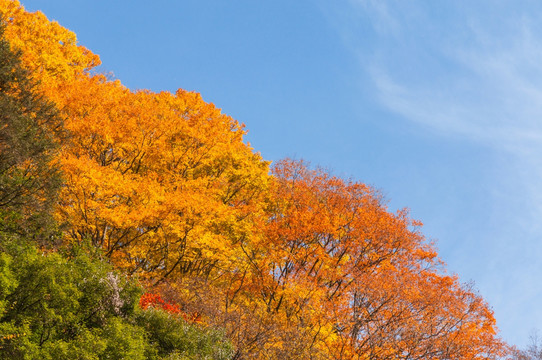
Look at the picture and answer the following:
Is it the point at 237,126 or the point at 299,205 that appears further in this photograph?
the point at 237,126

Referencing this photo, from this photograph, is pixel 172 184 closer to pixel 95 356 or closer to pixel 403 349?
pixel 403 349

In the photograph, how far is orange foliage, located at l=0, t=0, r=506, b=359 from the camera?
84.7ft

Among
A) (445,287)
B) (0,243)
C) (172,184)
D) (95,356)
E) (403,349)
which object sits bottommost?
(95,356)

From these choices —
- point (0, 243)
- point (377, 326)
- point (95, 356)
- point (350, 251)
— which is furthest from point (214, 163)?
point (95, 356)

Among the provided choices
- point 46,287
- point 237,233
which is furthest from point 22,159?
point 237,233

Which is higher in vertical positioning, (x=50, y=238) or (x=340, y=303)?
(x=340, y=303)

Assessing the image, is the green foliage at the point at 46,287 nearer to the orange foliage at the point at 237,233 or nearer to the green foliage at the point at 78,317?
the green foliage at the point at 78,317

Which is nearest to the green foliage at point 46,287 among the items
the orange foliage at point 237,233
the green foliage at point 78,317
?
the green foliage at point 78,317

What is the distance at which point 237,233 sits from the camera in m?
33.9

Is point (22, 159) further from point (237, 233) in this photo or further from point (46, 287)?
point (237, 233)

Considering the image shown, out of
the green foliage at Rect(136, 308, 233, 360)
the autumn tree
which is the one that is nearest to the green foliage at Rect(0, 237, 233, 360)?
the green foliage at Rect(136, 308, 233, 360)

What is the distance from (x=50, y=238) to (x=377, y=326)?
16512 mm

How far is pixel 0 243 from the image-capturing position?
18156mm

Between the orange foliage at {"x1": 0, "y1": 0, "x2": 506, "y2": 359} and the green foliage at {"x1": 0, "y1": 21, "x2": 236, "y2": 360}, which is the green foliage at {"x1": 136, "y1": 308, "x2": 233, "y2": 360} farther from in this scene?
the orange foliage at {"x1": 0, "y1": 0, "x2": 506, "y2": 359}
